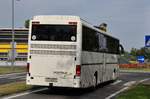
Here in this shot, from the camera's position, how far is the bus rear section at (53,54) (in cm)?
2117

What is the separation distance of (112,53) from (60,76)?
1044cm

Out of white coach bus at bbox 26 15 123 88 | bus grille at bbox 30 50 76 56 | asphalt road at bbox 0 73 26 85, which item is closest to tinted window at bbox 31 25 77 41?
white coach bus at bbox 26 15 123 88

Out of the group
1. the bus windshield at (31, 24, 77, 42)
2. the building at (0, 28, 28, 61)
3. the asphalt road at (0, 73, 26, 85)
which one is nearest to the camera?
the bus windshield at (31, 24, 77, 42)

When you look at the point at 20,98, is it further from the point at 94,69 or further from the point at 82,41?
the point at 94,69

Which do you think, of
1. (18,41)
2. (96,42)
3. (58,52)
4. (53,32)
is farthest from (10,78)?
(18,41)

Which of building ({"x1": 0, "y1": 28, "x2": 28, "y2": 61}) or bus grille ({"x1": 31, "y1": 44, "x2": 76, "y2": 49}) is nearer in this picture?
bus grille ({"x1": 31, "y1": 44, "x2": 76, "y2": 49})

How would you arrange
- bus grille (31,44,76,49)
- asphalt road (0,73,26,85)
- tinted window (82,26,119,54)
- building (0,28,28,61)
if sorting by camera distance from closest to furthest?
bus grille (31,44,76,49) → tinted window (82,26,119,54) → asphalt road (0,73,26,85) → building (0,28,28,61)

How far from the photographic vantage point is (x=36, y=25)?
21797 millimetres

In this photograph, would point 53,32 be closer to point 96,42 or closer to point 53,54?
point 53,54

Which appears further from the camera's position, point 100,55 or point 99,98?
point 100,55

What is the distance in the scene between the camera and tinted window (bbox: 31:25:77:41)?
21438 mm

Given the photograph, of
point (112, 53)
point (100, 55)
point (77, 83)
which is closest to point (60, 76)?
point (77, 83)

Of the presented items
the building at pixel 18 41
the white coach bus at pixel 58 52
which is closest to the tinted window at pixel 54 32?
the white coach bus at pixel 58 52

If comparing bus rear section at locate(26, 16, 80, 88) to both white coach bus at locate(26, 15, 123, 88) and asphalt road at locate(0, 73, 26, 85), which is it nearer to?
white coach bus at locate(26, 15, 123, 88)
